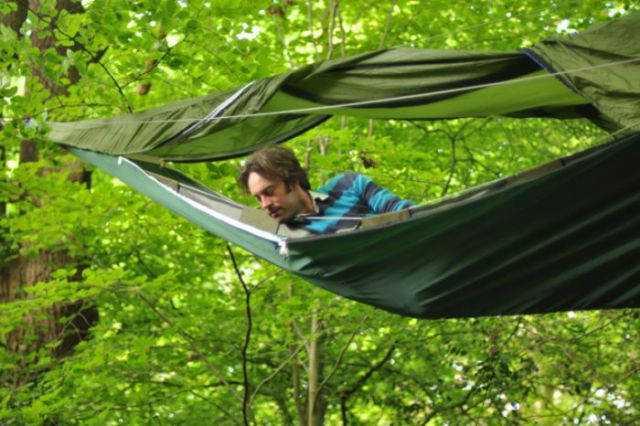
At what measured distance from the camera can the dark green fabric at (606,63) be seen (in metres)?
1.65

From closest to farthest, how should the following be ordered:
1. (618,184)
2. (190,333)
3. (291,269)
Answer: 1. (618,184)
2. (291,269)
3. (190,333)

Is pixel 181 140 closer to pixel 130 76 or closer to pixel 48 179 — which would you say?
pixel 130 76

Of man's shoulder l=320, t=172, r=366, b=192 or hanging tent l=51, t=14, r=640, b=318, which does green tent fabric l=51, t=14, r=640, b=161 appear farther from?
man's shoulder l=320, t=172, r=366, b=192

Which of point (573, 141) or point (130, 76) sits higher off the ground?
point (573, 141)

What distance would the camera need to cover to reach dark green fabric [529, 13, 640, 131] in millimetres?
1652

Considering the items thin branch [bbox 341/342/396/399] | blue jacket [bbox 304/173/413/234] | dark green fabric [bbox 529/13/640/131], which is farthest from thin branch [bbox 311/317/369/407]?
dark green fabric [bbox 529/13/640/131]

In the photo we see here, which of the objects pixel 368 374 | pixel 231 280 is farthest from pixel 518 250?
pixel 231 280

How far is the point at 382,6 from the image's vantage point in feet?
16.4

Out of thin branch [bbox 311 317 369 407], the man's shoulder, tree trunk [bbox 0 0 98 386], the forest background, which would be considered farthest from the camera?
tree trunk [bbox 0 0 98 386]

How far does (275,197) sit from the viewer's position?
209cm

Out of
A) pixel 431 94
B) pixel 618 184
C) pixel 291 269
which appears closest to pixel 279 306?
pixel 291 269

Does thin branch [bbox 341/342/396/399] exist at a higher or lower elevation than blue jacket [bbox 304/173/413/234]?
higher

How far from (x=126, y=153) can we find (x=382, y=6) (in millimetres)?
2686

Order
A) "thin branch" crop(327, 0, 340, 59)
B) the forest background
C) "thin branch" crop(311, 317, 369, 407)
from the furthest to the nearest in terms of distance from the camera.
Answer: "thin branch" crop(327, 0, 340, 59), "thin branch" crop(311, 317, 369, 407), the forest background
